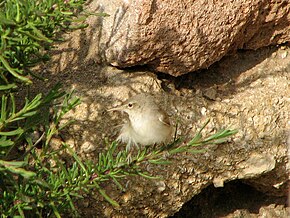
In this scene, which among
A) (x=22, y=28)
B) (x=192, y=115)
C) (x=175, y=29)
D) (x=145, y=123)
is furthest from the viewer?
(x=192, y=115)

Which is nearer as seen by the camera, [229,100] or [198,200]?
[229,100]

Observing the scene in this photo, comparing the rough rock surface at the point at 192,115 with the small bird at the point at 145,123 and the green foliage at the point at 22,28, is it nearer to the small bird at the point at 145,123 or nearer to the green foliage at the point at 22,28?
the small bird at the point at 145,123

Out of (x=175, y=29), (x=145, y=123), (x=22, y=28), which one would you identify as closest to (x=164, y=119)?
(x=145, y=123)

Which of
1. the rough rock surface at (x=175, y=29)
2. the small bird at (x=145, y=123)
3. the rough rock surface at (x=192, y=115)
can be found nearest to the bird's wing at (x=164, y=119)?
the small bird at (x=145, y=123)

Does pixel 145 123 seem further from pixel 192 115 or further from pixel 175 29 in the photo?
pixel 175 29

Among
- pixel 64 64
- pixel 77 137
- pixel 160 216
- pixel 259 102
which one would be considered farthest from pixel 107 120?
pixel 259 102

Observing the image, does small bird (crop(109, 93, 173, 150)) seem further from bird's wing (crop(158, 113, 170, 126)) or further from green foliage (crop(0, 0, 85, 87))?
green foliage (crop(0, 0, 85, 87))

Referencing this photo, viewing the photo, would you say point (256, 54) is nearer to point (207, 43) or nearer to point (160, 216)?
point (207, 43)

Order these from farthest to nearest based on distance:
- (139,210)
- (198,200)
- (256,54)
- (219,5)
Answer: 1. (198,200)
2. (256,54)
3. (139,210)
4. (219,5)
